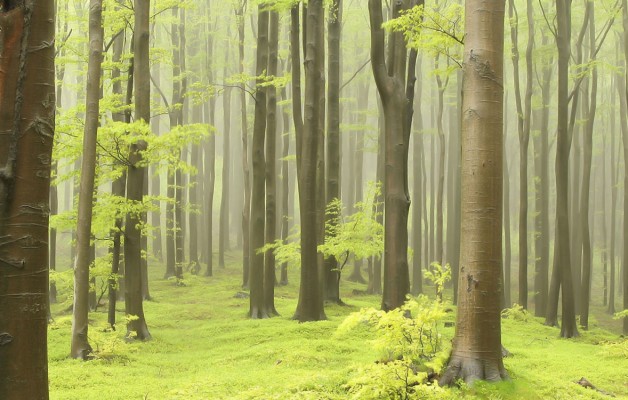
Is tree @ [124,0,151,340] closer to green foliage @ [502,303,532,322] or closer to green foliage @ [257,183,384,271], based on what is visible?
green foliage @ [257,183,384,271]

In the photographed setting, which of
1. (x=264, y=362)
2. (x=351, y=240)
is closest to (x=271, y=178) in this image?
(x=351, y=240)

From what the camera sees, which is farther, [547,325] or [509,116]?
[509,116]

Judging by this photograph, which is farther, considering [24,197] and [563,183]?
[563,183]

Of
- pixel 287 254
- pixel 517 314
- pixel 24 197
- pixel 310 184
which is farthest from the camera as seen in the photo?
pixel 517 314

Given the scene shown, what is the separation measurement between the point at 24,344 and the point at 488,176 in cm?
466

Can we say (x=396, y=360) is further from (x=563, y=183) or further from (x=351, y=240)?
(x=563, y=183)

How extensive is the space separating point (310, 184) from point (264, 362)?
479 centimetres

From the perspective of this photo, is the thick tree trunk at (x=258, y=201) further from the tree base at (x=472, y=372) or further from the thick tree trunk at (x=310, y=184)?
the tree base at (x=472, y=372)

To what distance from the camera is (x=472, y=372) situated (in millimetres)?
5668

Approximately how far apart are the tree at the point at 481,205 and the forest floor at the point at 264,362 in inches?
14.2

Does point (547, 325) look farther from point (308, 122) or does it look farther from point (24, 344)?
point (24, 344)

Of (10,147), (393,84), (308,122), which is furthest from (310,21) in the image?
(10,147)

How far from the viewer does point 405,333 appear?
5469mm

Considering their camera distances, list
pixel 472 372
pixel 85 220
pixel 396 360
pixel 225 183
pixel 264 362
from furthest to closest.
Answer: pixel 225 183 < pixel 85 220 < pixel 264 362 < pixel 472 372 < pixel 396 360
